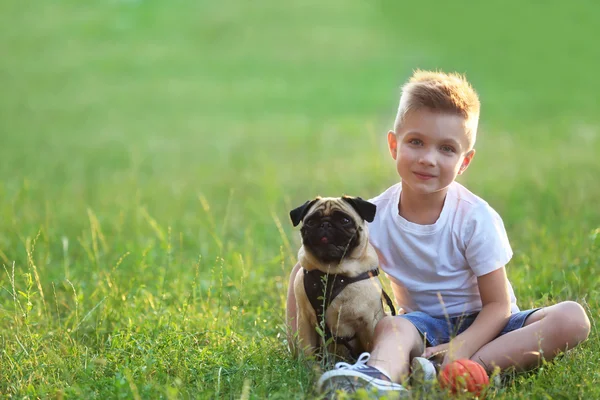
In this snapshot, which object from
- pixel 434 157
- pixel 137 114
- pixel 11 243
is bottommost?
pixel 137 114

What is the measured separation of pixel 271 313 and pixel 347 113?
1172 centimetres

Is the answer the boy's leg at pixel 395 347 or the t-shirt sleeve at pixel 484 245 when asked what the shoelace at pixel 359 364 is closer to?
the boy's leg at pixel 395 347

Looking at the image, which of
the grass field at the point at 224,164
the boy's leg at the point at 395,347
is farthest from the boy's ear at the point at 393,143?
the grass field at the point at 224,164

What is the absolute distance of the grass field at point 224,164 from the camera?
3729 millimetres

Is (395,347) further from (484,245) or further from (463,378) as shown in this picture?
(484,245)

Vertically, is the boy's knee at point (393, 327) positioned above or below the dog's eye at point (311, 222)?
below

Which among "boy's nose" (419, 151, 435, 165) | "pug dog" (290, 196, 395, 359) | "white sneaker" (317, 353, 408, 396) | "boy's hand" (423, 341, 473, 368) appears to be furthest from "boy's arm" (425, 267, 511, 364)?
"boy's nose" (419, 151, 435, 165)

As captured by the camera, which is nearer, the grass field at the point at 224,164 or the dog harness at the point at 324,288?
the dog harness at the point at 324,288

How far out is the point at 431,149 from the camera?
366 centimetres

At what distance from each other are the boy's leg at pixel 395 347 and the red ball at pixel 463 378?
19cm

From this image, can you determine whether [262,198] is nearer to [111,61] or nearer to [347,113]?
[347,113]

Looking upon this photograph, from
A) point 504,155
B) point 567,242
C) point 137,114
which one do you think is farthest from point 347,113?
point 567,242

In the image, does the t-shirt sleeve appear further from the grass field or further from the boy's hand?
the grass field

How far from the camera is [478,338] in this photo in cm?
356
